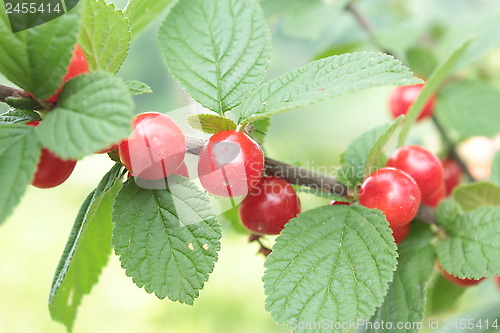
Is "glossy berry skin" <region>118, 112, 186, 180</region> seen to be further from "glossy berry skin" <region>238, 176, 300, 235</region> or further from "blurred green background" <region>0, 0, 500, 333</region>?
"blurred green background" <region>0, 0, 500, 333</region>

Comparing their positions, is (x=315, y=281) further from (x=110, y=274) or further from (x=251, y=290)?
(x=110, y=274)

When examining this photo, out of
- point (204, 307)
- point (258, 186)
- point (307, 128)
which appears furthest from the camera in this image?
point (307, 128)

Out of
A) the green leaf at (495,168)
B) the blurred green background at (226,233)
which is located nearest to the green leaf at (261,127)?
the green leaf at (495,168)

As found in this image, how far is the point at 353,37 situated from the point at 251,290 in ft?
6.11

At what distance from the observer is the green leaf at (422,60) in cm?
187

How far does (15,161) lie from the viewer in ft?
2.21

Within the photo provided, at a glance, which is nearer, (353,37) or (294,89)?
(294,89)

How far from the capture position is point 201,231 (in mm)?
835

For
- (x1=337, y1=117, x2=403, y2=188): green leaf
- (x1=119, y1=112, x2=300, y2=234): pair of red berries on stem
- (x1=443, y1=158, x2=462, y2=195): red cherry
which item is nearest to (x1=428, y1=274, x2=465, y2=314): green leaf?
(x1=443, y1=158, x2=462, y2=195): red cherry

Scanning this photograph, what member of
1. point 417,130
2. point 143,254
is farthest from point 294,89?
point 417,130

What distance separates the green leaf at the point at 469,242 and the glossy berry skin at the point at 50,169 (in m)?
0.69

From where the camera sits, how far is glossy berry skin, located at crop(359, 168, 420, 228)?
94cm

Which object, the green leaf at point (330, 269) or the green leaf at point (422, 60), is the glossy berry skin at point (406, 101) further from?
the green leaf at point (330, 269)

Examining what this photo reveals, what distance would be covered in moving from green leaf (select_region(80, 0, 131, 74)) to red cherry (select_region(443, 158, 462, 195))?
118 centimetres
